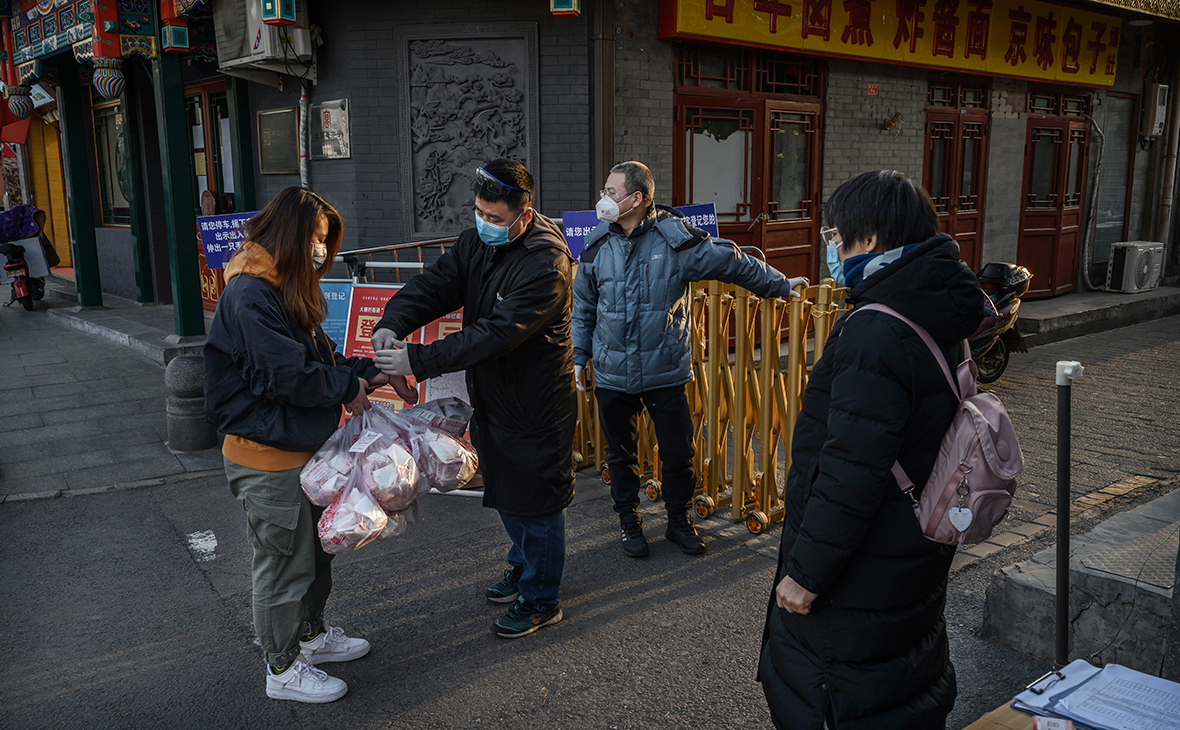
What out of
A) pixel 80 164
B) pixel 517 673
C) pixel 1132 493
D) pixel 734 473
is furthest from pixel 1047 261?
pixel 80 164

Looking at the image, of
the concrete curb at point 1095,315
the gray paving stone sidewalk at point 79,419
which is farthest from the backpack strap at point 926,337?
the concrete curb at point 1095,315

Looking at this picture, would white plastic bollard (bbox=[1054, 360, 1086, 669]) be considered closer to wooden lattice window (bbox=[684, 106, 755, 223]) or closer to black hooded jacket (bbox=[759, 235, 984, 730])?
black hooded jacket (bbox=[759, 235, 984, 730])

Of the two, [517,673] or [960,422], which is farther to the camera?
[517,673]

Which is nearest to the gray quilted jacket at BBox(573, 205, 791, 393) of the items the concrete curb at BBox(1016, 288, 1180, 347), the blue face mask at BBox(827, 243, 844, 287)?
the blue face mask at BBox(827, 243, 844, 287)

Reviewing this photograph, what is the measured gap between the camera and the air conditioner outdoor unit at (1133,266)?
12.7 meters

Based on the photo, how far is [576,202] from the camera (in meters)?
7.54

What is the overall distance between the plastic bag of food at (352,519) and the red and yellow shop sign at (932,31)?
18.5ft

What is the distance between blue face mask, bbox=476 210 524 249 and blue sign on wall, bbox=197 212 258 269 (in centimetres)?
367

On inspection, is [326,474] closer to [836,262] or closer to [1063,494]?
[836,262]

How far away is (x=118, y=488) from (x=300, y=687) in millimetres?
3044

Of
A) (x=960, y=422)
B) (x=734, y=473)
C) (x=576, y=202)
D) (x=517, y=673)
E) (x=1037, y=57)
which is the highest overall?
(x=1037, y=57)

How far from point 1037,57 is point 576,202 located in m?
7.36

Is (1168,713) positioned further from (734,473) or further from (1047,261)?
(1047,261)

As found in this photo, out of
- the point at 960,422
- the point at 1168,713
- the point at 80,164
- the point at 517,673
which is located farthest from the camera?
the point at 80,164
